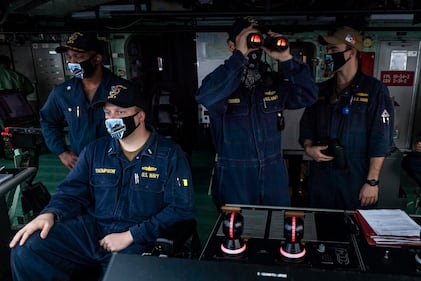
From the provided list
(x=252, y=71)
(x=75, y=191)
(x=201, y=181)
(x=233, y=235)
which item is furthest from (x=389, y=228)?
(x=201, y=181)

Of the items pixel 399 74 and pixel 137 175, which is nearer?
pixel 137 175

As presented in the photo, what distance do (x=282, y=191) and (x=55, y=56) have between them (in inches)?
217

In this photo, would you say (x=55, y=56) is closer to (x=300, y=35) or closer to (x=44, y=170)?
(x=44, y=170)

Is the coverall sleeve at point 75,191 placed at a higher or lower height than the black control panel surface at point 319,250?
lower

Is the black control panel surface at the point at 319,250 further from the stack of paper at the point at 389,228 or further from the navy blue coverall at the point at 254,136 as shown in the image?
the navy blue coverall at the point at 254,136

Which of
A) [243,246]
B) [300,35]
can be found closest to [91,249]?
[243,246]

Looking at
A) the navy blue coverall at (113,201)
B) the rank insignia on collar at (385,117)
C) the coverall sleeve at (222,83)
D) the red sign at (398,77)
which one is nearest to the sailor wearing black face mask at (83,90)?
the navy blue coverall at (113,201)

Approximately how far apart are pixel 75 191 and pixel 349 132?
160 cm

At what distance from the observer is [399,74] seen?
5836 mm

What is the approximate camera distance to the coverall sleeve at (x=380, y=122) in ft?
6.95

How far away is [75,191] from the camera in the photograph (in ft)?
6.47

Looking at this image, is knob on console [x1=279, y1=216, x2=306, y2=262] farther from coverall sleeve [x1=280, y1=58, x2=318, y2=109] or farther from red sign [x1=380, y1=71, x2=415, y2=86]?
red sign [x1=380, y1=71, x2=415, y2=86]

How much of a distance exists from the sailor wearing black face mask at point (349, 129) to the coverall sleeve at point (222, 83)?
26.1 inches

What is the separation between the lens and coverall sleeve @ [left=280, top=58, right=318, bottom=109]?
1966 millimetres
